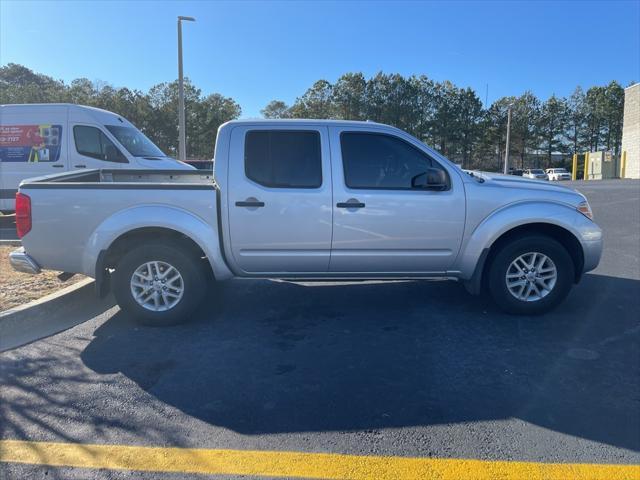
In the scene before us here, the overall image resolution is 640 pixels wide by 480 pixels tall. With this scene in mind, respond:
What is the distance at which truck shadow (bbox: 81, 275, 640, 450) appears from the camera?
10.6ft

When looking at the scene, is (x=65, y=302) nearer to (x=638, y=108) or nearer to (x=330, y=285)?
(x=330, y=285)

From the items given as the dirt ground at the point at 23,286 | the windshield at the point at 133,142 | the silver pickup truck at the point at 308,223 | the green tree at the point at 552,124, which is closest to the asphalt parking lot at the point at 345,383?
the silver pickup truck at the point at 308,223

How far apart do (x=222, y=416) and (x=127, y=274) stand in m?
2.14

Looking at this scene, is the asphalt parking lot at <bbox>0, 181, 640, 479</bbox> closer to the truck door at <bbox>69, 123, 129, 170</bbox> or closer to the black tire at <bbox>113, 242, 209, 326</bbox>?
the black tire at <bbox>113, 242, 209, 326</bbox>

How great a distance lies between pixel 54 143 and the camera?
10.7 meters

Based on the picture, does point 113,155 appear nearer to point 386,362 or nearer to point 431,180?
point 431,180

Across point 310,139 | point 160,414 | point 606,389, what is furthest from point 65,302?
point 606,389

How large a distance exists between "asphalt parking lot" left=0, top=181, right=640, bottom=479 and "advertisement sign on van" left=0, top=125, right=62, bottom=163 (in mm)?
7003

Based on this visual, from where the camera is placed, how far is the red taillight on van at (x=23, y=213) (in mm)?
4645

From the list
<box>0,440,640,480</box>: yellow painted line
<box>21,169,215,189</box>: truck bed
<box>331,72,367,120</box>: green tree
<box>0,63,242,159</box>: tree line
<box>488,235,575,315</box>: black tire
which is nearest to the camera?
<box>0,440,640,480</box>: yellow painted line

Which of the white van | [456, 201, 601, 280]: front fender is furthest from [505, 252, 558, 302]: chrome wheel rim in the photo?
the white van

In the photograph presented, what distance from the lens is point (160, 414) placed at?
10.6 ft

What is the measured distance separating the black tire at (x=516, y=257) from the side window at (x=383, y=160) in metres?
1.11

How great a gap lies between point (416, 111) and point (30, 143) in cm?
5476
